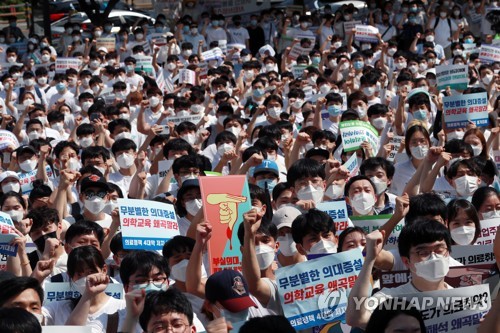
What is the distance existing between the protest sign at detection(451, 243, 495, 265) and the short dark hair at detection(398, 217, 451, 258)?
594mm

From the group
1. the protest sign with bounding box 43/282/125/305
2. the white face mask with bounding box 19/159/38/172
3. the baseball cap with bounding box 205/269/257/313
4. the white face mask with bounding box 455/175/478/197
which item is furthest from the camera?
the white face mask with bounding box 19/159/38/172

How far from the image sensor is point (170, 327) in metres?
5.42

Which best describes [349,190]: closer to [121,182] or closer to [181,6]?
[121,182]

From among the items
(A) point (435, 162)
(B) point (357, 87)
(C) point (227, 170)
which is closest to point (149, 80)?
(B) point (357, 87)

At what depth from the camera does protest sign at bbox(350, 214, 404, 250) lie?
7.32 m

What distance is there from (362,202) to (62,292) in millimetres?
2650

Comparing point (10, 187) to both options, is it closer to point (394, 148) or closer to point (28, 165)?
point (28, 165)

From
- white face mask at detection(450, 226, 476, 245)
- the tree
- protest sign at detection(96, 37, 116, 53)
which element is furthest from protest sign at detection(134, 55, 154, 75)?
white face mask at detection(450, 226, 476, 245)

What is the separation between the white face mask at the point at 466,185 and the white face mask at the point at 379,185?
1.88 ft

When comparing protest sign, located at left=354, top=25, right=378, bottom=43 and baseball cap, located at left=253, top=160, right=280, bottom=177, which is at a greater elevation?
baseball cap, located at left=253, top=160, right=280, bottom=177

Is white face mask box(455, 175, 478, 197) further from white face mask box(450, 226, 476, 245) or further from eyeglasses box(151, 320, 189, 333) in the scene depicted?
eyeglasses box(151, 320, 189, 333)

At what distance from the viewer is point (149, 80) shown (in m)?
Answer: 18.5

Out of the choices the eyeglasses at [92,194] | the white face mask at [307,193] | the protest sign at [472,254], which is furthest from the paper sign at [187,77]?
the protest sign at [472,254]

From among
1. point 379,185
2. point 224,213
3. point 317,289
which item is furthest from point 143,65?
point 317,289
